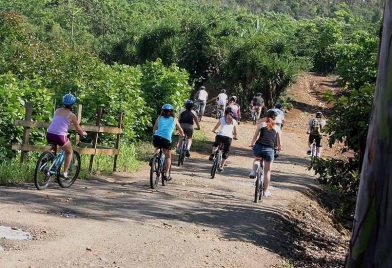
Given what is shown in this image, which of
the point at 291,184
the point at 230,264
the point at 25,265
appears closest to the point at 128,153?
the point at 291,184

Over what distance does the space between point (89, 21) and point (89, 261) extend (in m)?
69.5

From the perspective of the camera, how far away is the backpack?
787 inches

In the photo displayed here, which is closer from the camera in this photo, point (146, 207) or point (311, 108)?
point (146, 207)

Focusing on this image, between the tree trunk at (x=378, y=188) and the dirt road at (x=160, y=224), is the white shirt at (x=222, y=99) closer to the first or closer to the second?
the dirt road at (x=160, y=224)

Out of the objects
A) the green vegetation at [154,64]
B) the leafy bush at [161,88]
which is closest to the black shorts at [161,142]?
the green vegetation at [154,64]

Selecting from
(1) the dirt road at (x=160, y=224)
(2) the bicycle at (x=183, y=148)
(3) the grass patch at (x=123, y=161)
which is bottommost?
(1) the dirt road at (x=160, y=224)

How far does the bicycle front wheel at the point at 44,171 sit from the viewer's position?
10508 mm

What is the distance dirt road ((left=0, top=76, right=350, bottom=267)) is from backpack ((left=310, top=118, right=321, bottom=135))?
194 inches

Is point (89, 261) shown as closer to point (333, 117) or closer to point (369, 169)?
point (369, 169)

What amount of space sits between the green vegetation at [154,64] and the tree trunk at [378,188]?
707 centimetres

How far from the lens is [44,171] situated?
10688 millimetres

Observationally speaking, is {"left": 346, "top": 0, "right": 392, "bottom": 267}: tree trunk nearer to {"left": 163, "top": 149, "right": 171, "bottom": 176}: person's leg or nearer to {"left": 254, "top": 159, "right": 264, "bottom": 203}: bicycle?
{"left": 254, "top": 159, "right": 264, "bottom": 203}: bicycle

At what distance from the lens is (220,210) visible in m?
11.3

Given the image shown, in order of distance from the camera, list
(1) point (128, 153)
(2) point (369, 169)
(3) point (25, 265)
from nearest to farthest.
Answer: (2) point (369, 169) → (3) point (25, 265) → (1) point (128, 153)
